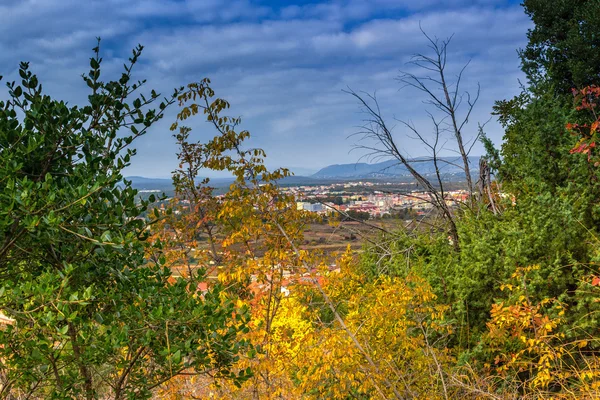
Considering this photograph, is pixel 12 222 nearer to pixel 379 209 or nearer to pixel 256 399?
pixel 256 399

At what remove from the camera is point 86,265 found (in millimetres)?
1831

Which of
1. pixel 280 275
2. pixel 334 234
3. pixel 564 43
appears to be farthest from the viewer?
pixel 564 43

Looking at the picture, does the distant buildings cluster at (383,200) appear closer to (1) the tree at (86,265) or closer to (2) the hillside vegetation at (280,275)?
(2) the hillside vegetation at (280,275)

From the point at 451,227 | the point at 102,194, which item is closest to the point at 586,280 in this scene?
the point at 451,227

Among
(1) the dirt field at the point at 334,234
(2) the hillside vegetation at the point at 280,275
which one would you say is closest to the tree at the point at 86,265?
(2) the hillside vegetation at the point at 280,275

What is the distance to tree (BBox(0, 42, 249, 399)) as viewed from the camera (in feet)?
5.52

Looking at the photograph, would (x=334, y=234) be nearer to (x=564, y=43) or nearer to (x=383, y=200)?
(x=383, y=200)

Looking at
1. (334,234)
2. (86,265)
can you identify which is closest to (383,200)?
(334,234)

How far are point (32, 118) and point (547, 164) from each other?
5697 mm

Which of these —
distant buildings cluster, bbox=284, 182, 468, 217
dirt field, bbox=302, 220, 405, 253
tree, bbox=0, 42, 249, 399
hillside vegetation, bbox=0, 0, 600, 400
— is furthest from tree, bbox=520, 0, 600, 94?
tree, bbox=0, 42, 249, 399

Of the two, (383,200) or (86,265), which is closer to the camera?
(86,265)

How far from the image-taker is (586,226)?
5.18 metres

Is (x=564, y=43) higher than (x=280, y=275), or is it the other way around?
(x=564, y=43)

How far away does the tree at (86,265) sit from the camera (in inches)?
66.2
